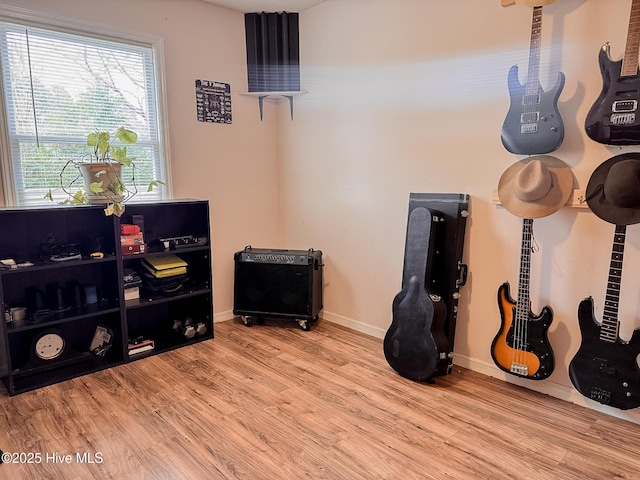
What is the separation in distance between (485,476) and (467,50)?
224cm

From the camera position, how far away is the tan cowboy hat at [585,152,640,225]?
6.28ft

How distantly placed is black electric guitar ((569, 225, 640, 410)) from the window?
2.90 meters

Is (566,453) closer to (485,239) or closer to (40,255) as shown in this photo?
(485,239)

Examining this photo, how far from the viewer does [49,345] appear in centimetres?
268

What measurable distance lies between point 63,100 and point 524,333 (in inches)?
122

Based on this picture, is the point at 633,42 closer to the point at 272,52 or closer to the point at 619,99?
the point at 619,99

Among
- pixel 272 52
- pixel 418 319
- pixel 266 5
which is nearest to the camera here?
pixel 418 319

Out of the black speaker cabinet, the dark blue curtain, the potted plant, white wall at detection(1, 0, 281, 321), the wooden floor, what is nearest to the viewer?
the wooden floor

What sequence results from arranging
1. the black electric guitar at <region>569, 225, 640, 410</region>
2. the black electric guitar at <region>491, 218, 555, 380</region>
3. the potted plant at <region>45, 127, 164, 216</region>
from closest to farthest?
the black electric guitar at <region>569, 225, 640, 410</region> < the black electric guitar at <region>491, 218, 555, 380</region> < the potted plant at <region>45, 127, 164, 216</region>

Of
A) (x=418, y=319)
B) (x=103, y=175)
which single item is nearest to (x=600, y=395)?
(x=418, y=319)

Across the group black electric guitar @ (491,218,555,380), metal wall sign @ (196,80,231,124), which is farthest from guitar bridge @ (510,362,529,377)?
metal wall sign @ (196,80,231,124)

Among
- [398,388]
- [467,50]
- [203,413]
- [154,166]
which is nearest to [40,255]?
[154,166]

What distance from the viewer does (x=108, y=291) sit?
288 centimetres

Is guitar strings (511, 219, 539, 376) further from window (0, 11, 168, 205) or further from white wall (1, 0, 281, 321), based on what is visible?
window (0, 11, 168, 205)
